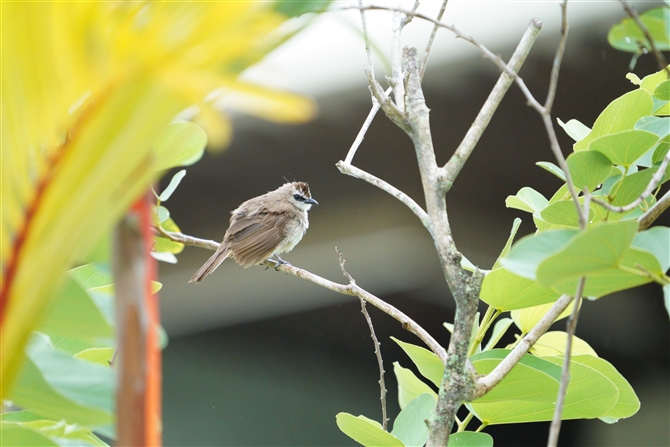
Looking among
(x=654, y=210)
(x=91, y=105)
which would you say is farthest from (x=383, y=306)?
(x=91, y=105)

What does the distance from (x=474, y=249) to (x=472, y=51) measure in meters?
1.14

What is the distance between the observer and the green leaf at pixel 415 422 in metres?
0.87

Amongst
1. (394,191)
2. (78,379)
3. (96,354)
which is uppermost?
(394,191)

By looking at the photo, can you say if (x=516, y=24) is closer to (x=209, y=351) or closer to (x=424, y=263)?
(x=424, y=263)

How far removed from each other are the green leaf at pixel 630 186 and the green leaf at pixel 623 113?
0.24 feet

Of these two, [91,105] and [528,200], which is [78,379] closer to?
[91,105]

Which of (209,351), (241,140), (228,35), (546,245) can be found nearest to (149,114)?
(228,35)

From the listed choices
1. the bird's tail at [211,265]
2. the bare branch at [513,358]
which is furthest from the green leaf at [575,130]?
the bird's tail at [211,265]

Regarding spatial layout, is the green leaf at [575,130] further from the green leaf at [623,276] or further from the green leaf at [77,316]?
the green leaf at [77,316]

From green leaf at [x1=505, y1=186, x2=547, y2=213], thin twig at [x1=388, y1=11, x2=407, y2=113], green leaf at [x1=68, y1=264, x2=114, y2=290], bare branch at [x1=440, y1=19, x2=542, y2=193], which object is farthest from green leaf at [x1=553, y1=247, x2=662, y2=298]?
green leaf at [x1=68, y1=264, x2=114, y2=290]

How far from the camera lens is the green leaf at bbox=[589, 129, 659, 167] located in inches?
26.9

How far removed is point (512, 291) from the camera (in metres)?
0.81

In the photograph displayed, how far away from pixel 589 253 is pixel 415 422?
495 mm

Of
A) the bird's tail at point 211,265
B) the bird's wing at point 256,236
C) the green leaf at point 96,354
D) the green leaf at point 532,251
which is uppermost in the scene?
the green leaf at point 532,251
